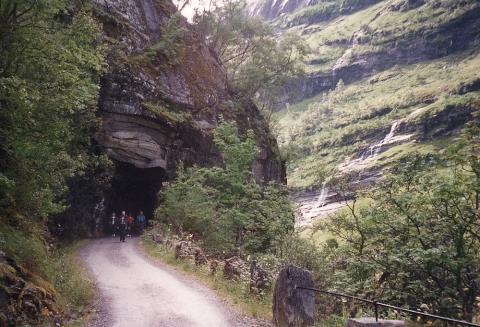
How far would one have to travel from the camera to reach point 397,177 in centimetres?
1218

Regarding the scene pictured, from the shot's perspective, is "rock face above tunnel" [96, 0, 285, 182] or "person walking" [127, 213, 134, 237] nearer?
"person walking" [127, 213, 134, 237]

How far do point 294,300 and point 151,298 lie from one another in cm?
446

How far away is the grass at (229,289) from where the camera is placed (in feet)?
36.8

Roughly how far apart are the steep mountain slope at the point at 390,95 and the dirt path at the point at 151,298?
84.8 m

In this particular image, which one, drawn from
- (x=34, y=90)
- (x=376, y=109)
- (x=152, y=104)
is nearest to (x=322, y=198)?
(x=376, y=109)

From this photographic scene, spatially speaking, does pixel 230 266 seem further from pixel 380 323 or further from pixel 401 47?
pixel 401 47

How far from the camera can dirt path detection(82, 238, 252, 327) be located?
401 inches

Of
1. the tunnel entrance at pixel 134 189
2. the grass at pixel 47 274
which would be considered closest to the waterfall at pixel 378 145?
the tunnel entrance at pixel 134 189

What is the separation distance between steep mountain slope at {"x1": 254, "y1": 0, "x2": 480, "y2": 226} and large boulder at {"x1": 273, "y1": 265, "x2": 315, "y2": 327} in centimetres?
8925

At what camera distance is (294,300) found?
31.5 ft

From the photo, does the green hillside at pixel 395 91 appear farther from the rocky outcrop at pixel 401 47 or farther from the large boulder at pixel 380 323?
the large boulder at pixel 380 323

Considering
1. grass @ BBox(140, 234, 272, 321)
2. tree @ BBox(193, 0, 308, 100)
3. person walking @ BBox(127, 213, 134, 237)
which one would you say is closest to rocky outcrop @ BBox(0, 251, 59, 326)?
grass @ BBox(140, 234, 272, 321)

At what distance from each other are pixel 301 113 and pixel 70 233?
163327mm

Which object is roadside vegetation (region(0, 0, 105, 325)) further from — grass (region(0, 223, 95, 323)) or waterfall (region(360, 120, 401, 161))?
waterfall (region(360, 120, 401, 161))
